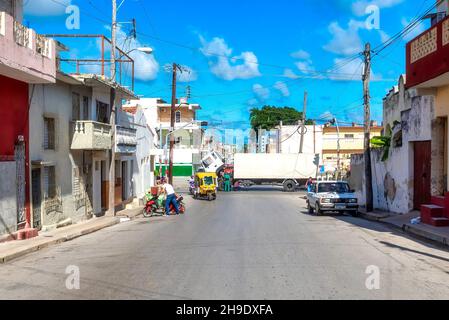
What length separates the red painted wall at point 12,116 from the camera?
1548cm

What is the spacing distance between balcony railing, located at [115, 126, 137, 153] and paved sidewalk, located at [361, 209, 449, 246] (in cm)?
1231

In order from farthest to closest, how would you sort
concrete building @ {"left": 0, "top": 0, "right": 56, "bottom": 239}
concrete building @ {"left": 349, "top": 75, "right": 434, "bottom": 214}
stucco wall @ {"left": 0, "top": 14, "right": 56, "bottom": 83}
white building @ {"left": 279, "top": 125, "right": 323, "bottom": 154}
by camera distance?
1. white building @ {"left": 279, "top": 125, "right": 323, "bottom": 154}
2. concrete building @ {"left": 349, "top": 75, "right": 434, "bottom": 214}
3. concrete building @ {"left": 0, "top": 0, "right": 56, "bottom": 239}
4. stucco wall @ {"left": 0, "top": 14, "right": 56, "bottom": 83}

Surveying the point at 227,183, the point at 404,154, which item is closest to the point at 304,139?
the point at 227,183

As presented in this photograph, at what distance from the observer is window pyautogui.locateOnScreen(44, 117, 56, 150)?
19938 mm

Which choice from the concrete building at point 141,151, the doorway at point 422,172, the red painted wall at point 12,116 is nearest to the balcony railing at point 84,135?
the red painted wall at point 12,116

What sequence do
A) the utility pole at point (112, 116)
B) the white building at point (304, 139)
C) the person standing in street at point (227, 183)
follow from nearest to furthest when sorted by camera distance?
the utility pole at point (112, 116), the person standing in street at point (227, 183), the white building at point (304, 139)

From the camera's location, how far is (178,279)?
8984 millimetres

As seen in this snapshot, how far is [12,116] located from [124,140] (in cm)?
1163

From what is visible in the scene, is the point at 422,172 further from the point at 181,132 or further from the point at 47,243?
the point at 181,132

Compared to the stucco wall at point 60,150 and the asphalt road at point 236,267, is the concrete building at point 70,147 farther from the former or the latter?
the asphalt road at point 236,267

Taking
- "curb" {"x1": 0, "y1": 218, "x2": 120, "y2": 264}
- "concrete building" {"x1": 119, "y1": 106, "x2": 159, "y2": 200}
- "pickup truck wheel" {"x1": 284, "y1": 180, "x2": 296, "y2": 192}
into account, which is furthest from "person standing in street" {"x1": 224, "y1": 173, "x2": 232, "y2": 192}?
"curb" {"x1": 0, "y1": 218, "x2": 120, "y2": 264}

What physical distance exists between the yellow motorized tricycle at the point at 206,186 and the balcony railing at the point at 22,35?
26.1 m

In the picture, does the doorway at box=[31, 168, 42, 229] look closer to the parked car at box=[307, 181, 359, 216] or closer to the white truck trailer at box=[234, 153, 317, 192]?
the parked car at box=[307, 181, 359, 216]

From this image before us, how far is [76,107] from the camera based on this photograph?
23078 millimetres
